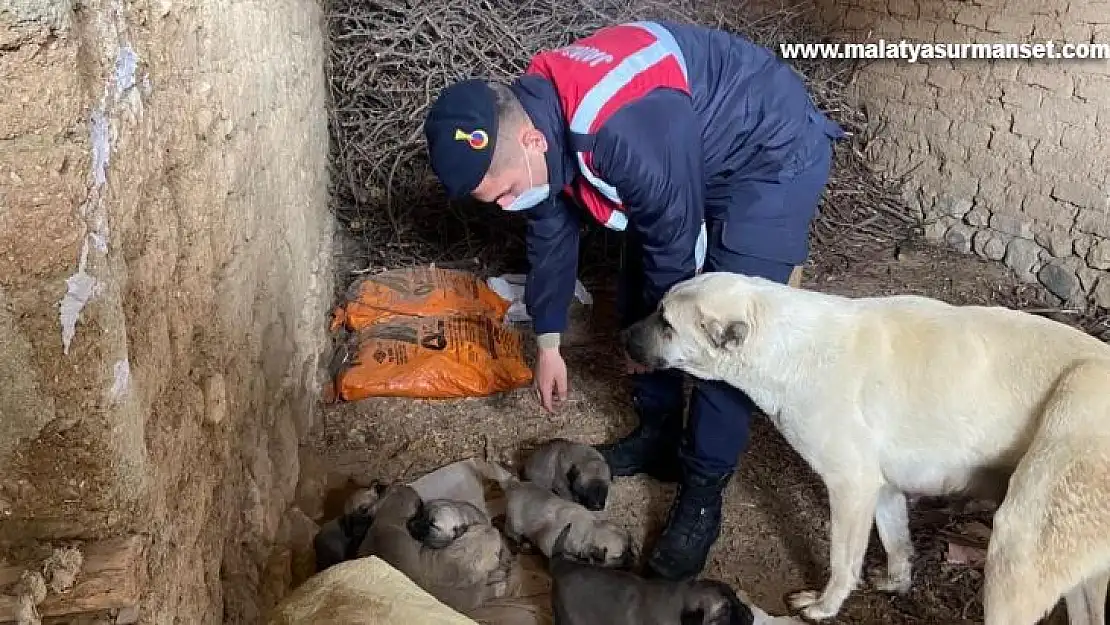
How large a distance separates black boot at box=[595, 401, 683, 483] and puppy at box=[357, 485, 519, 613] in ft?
2.50

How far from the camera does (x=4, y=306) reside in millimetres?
1365

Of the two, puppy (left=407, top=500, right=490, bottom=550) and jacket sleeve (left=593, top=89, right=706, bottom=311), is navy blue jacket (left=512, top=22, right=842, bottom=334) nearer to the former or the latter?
jacket sleeve (left=593, top=89, right=706, bottom=311)

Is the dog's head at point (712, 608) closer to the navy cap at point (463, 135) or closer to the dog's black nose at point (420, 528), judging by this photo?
the dog's black nose at point (420, 528)

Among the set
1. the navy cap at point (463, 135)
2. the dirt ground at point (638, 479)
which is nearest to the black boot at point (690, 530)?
the dirt ground at point (638, 479)

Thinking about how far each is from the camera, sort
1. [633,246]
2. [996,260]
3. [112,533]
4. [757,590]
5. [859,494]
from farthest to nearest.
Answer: [996,260] < [633,246] < [757,590] < [859,494] < [112,533]

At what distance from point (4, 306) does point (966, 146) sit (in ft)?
17.7

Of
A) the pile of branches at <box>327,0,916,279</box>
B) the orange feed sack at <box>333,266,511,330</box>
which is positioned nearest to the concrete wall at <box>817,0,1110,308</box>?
the pile of branches at <box>327,0,916,279</box>

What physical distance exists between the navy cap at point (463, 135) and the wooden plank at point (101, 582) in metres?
1.29

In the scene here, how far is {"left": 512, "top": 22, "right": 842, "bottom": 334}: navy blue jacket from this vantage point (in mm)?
2566

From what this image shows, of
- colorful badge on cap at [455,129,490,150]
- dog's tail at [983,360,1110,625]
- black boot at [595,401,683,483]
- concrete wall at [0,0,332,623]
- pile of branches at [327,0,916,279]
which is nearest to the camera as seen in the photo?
concrete wall at [0,0,332,623]

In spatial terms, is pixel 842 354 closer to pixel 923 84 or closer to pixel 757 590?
pixel 757 590

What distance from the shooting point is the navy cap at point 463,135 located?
2408 millimetres

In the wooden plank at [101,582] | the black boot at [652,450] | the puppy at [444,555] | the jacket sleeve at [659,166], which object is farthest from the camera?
the black boot at [652,450]

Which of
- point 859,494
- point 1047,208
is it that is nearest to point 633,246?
point 859,494
